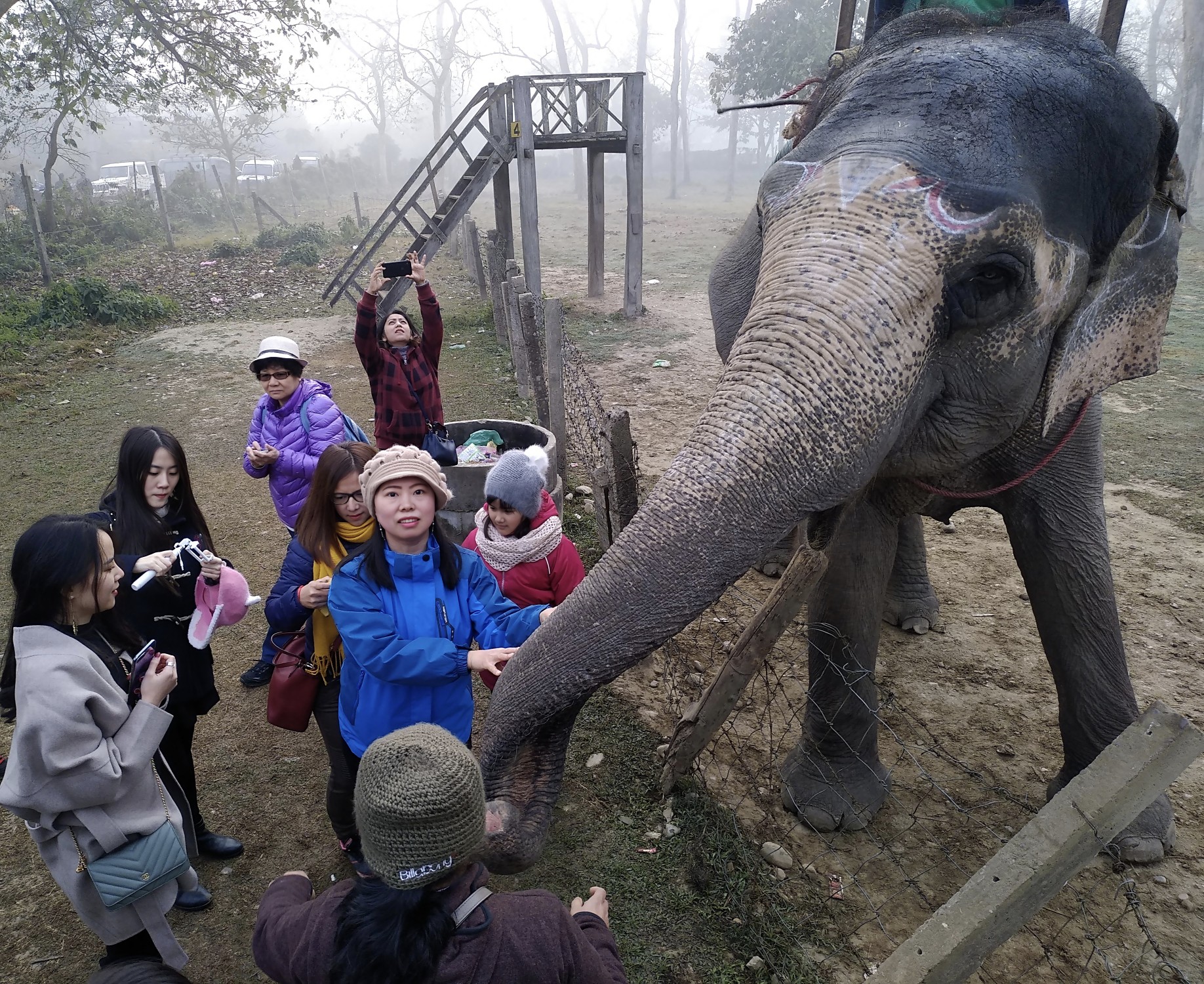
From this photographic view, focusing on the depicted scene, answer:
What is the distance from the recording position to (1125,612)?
4867mm

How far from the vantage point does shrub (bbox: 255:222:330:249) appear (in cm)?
2112

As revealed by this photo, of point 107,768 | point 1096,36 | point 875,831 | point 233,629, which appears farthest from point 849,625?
point 233,629

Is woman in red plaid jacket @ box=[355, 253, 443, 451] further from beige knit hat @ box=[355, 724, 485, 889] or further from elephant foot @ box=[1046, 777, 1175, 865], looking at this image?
elephant foot @ box=[1046, 777, 1175, 865]

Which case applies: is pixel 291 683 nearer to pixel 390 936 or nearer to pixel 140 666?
pixel 140 666

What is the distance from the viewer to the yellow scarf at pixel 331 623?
2947 mm

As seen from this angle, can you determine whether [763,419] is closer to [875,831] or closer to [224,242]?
[875,831]

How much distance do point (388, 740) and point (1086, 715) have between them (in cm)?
289

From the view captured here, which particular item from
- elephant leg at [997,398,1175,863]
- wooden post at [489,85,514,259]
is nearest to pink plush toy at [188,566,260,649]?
elephant leg at [997,398,1175,863]

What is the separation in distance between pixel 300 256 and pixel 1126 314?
19293 millimetres

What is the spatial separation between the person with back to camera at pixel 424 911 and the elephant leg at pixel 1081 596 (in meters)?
2.34

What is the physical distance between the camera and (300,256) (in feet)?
62.5

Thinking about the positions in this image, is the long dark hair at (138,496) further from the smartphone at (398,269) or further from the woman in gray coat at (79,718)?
the smartphone at (398,269)

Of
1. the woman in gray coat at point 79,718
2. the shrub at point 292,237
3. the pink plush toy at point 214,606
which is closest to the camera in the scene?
the woman in gray coat at point 79,718

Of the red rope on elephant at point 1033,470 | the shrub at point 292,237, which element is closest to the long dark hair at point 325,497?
the red rope on elephant at point 1033,470
